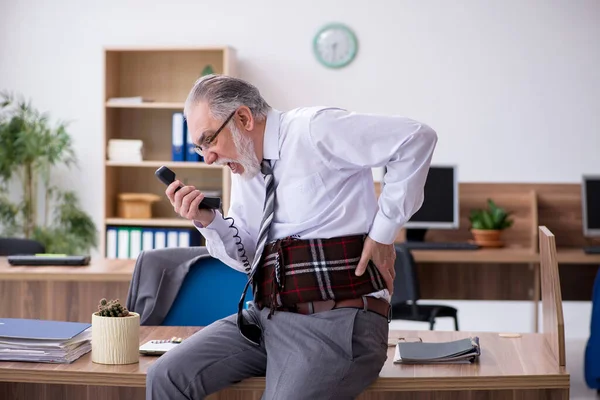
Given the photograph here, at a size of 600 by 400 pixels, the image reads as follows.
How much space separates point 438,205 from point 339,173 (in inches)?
125

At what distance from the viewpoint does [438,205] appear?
5.03 metres

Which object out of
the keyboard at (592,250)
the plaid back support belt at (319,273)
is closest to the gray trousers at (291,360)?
the plaid back support belt at (319,273)

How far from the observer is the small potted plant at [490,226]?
493 centimetres

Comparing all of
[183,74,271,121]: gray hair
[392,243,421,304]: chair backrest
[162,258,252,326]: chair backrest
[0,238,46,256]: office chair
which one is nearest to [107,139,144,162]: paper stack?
[0,238,46,256]: office chair

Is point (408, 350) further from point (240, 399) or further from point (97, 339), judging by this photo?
point (97, 339)

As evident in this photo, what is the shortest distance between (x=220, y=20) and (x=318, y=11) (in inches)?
27.1

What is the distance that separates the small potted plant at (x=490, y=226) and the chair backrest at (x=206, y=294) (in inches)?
105

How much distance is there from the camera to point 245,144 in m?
1.97

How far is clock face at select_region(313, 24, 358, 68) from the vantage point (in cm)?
579

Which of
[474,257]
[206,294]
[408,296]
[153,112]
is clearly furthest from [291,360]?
[153,112]

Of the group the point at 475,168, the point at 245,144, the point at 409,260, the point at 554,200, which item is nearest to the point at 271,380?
the point at 245,144

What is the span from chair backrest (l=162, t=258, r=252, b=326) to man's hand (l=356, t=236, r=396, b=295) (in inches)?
30.0

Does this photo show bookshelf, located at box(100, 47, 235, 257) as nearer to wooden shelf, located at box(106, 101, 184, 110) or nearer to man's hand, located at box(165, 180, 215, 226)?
wooden shelf, located at box(106, 101, 184, 110)

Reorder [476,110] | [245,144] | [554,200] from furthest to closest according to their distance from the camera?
[476,110] → [554,200] → [245,144]
